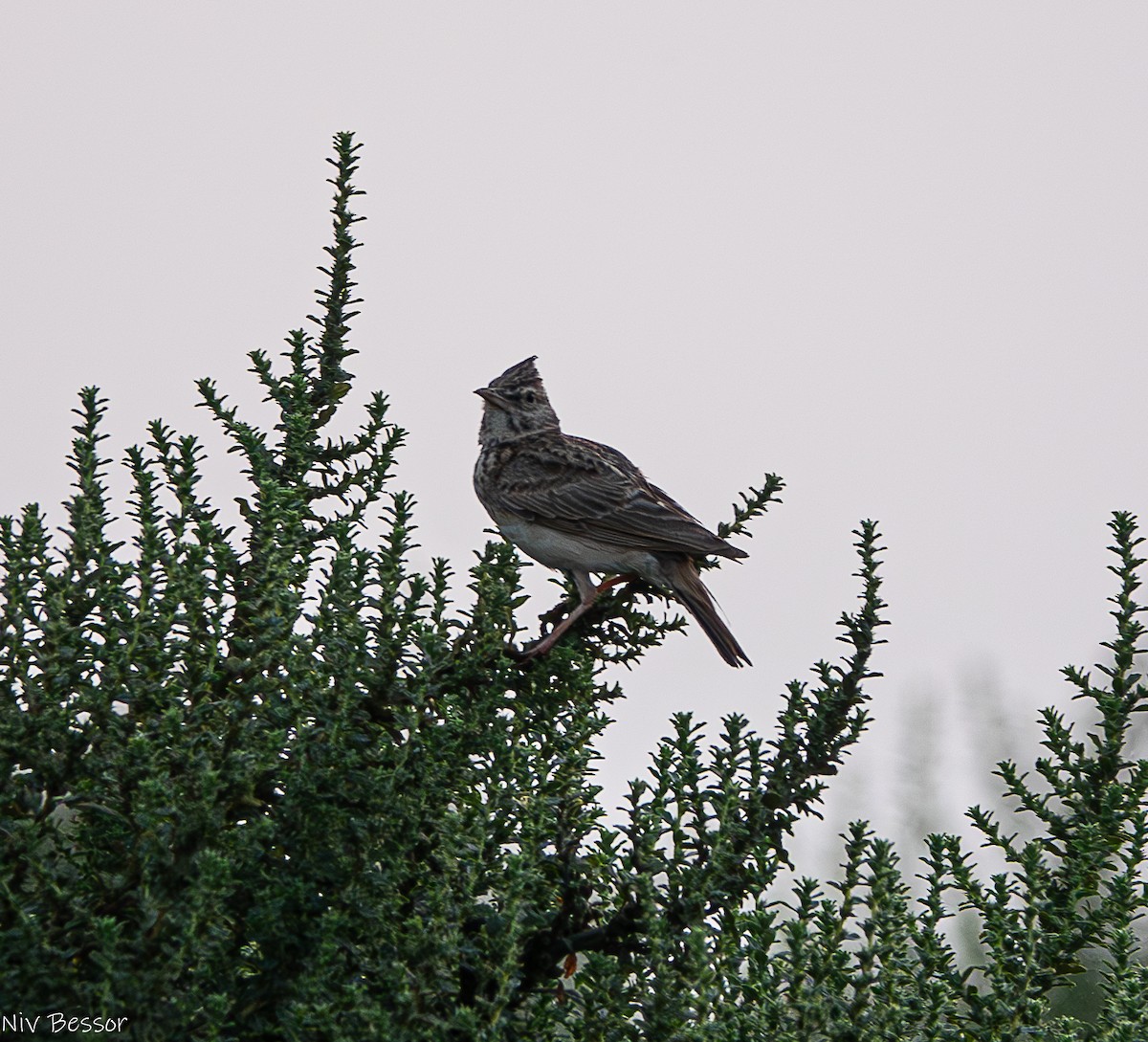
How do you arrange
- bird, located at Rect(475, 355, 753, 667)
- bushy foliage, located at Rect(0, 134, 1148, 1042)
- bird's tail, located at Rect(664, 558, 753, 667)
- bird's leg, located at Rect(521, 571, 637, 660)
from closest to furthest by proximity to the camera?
bushy foliage, located at Rect(0, 134, 1148, 1042), bird's leg, located at Rect(521, 571, 637, 660), bird's tail, located at Rect(664, 558, 753, 667), bird, located at Rect(475, 355, 753, 667)

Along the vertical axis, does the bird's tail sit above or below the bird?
below

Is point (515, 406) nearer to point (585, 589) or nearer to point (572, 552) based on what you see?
point (572, 552)

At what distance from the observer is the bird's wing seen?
6691 millimetres

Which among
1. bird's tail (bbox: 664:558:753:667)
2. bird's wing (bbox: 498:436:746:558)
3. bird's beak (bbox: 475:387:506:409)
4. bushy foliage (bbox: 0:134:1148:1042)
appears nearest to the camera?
bushy foliage (bbox: 0:134:1148:1042)

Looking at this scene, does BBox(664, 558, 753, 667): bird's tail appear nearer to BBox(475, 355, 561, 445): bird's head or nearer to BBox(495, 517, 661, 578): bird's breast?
BBox(495, 517, 661, 578): bird's breast

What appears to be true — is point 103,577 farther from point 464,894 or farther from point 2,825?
point 464,894

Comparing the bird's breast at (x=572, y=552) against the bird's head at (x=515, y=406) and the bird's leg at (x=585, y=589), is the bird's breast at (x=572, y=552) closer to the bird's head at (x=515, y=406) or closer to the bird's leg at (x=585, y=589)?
the bird's leg at (x=585, y=589)

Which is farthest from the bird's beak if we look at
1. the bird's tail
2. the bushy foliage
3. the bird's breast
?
the bushy foliage

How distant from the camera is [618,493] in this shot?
7.34 metres

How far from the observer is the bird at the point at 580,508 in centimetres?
648

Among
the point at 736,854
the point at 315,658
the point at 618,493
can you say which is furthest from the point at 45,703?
the point at 618,493

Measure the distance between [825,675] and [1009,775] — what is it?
0.53 m

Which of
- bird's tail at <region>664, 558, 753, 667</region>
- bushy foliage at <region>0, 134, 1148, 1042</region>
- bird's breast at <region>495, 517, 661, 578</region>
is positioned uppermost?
bird's breast at <region>495, 517, 661, 578</region>

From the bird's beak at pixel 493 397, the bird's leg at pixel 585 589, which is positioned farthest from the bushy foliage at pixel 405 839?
the bird's beak at pixel 493 397
